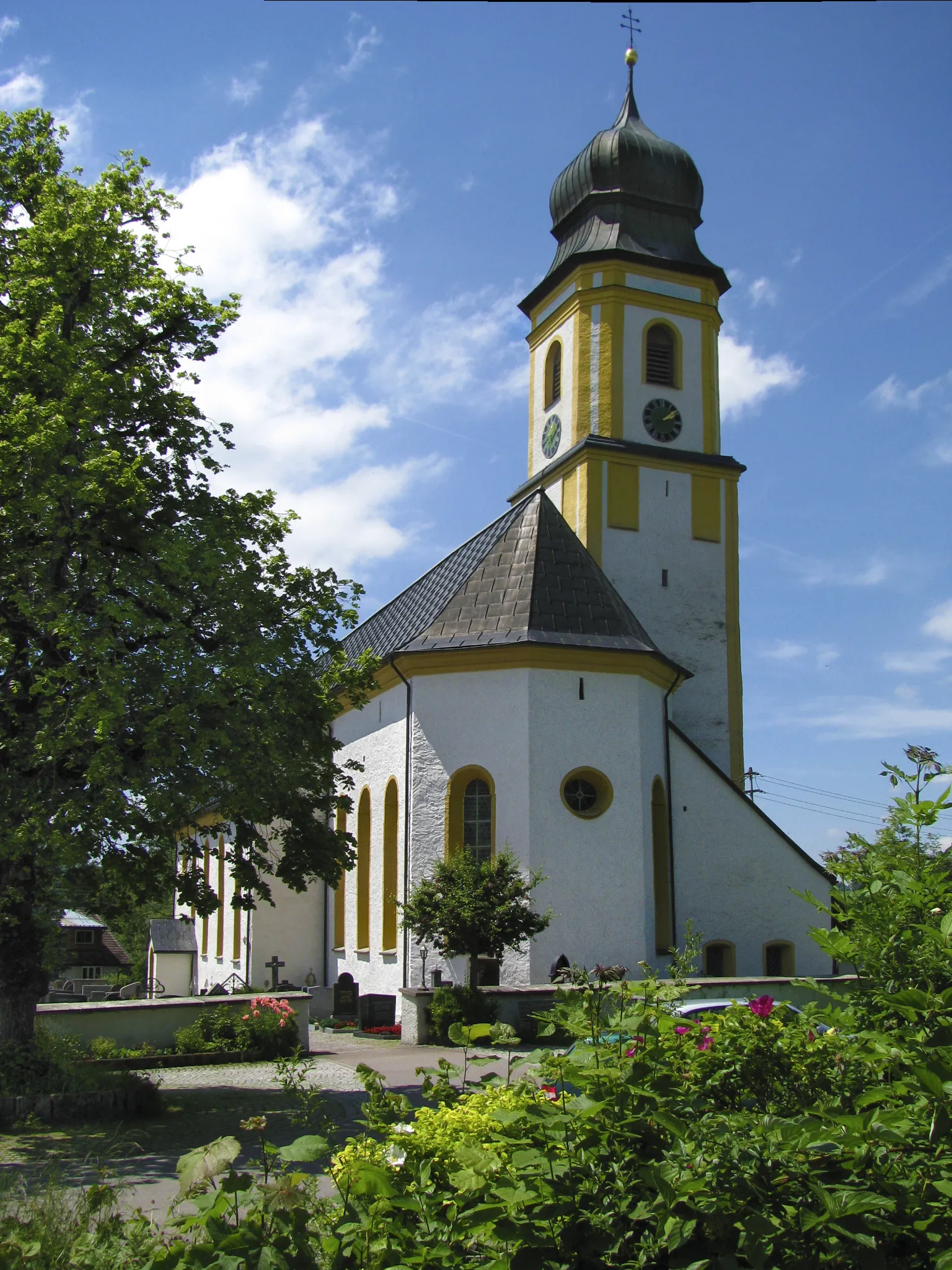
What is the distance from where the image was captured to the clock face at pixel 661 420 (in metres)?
28.2

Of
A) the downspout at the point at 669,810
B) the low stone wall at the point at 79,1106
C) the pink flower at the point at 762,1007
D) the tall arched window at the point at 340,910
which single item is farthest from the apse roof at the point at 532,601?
the pink flower at the point at 762,1007

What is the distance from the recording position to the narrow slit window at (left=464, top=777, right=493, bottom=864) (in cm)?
2100

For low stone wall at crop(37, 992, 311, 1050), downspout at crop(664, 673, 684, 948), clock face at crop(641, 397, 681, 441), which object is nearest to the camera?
low stone wall at crop(37, 992, 311, 1050)

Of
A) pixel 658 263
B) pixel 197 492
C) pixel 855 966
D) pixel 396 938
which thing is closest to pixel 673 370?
pixel 658 263

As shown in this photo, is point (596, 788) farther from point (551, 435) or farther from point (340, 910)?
point (551, 435)

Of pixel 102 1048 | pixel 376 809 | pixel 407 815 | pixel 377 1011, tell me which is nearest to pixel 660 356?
pixel 376 809

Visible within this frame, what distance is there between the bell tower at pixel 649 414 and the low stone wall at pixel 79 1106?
17791 mm

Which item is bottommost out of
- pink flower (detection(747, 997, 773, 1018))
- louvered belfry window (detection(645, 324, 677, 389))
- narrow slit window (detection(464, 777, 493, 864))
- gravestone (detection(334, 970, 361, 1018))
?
gravestone (detection(334, 970, 361, 1018))

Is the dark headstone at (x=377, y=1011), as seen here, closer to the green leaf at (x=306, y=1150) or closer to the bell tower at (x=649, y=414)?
the bell tower at (x=649, y=414)

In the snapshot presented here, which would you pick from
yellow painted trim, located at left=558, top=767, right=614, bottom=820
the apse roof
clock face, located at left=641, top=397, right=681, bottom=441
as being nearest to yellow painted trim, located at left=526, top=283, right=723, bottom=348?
clock face, located at left=641, top=397, right=681, bottom=441

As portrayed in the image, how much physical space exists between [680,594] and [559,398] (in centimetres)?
598

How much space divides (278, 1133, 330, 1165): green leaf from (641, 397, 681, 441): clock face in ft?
83.5

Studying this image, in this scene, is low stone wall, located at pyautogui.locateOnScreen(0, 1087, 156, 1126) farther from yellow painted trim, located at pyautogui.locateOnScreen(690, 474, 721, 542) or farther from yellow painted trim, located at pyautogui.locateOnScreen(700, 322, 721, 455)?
yellow painted trim, located at pyautogui.locateOnScreen(700, 322, 721, 455)

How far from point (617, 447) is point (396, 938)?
12.2 m
